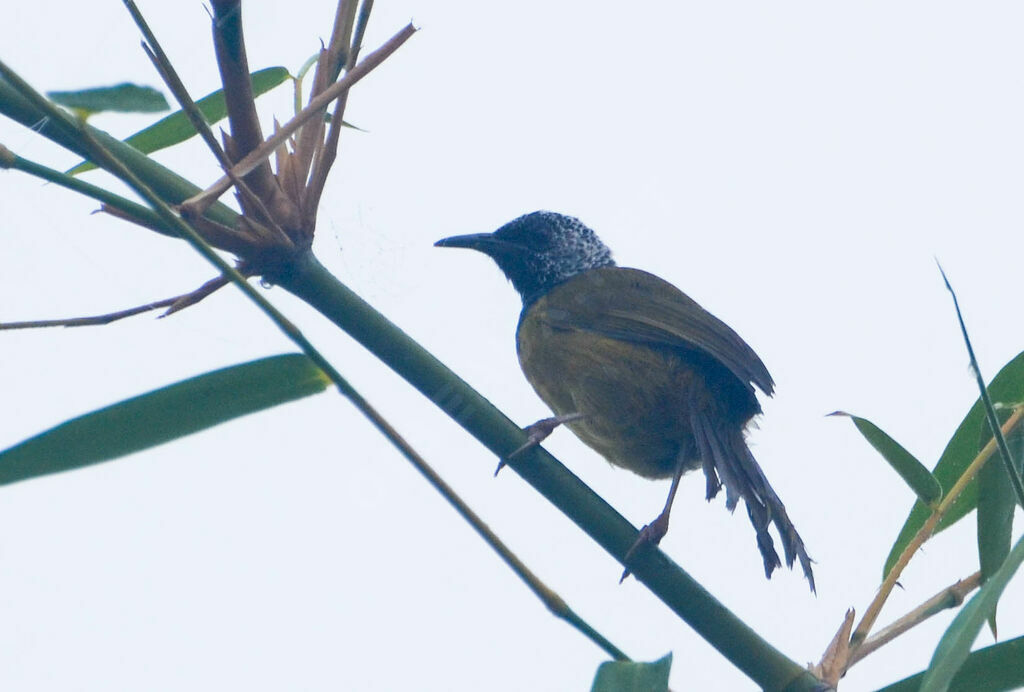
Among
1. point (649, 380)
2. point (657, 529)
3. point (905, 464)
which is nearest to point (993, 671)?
point (905, 464)

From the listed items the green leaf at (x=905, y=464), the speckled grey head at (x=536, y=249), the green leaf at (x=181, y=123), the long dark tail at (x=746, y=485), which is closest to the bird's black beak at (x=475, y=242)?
the speckled grey head at (x=536, y=249)

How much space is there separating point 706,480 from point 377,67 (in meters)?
1.76

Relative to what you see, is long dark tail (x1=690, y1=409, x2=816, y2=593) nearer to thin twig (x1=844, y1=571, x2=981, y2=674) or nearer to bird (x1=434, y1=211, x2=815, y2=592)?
bird (x1=434, y1=211, x2=815, y2=592)

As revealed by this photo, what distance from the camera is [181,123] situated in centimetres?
218

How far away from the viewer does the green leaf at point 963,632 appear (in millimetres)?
→ 1264

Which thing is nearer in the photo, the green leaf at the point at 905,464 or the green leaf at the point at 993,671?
the green leaf at the point at 993,671

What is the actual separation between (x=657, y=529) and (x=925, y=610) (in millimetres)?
703

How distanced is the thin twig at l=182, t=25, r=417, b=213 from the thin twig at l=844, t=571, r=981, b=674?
110 centimetres

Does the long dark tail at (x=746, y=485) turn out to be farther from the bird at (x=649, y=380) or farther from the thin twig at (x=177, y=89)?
the thin twig at (x=177, y=89)

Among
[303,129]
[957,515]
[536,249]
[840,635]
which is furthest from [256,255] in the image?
[536,249]

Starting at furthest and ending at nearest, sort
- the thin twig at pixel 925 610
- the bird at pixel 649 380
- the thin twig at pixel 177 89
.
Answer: the bird at pixel 649 380 → the thin twig at pixel 925 610 → the thin twig at pixel 177 89

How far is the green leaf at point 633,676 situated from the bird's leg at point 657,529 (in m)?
0.20

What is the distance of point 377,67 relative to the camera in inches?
64.2

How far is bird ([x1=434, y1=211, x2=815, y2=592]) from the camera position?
11.2 feet
